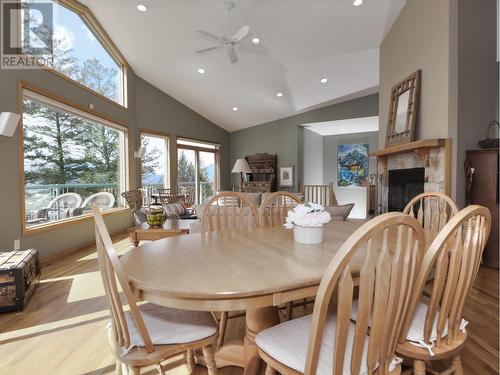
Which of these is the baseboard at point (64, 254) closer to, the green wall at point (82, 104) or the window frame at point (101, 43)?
the green wall at point (82, 104)

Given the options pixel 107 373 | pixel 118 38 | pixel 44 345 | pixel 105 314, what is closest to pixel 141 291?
pixel 107 373

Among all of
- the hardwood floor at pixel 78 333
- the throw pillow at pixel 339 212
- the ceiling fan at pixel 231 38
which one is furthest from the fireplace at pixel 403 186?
the ceiling fan at pixel 231 38

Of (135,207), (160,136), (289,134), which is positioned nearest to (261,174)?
(289,134)

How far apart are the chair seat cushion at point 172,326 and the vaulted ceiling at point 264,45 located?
3732mm

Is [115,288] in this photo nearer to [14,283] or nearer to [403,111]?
[14,283]

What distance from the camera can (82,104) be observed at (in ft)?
14.3

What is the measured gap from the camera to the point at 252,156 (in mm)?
8594

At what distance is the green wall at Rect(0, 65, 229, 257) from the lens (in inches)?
119

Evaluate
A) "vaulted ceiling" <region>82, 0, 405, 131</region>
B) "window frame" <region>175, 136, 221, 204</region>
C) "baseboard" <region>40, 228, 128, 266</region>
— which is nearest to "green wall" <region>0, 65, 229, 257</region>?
"baseboard" <region>40, 228, 128, 266</region>

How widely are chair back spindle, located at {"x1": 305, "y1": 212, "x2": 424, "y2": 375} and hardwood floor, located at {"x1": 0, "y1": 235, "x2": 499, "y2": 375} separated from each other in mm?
961

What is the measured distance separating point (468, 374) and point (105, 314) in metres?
2.50

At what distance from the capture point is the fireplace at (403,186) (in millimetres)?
3666

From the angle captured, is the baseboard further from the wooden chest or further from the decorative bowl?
the decorative bowl

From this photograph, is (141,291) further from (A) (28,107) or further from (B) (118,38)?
(B) (118,38)
